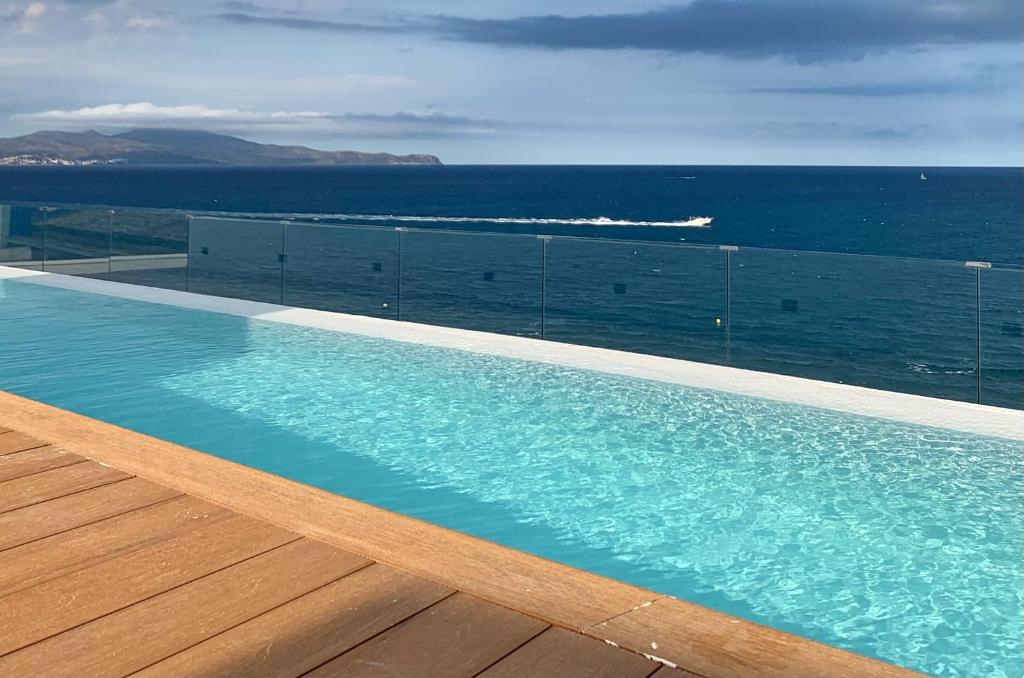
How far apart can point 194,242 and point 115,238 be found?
1.40 m

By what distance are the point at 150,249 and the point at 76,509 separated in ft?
31.2

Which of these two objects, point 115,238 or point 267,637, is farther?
point 115,238

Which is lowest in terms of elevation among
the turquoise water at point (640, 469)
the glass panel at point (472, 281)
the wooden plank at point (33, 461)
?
the turquoise water at point (640, 469)

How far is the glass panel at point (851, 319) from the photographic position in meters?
7.08

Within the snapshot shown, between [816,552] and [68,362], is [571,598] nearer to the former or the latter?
[816,552]

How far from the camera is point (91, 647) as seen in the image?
5.58 feet

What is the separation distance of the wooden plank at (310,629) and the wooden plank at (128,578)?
25cm

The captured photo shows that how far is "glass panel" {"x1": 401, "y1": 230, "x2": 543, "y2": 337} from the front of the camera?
29.2 ft

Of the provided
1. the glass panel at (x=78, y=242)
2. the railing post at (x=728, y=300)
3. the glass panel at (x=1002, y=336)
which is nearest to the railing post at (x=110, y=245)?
the glass panel at (x=78, y=242)

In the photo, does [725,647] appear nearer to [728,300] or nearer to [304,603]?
[304,603]

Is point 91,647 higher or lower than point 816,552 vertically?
higher

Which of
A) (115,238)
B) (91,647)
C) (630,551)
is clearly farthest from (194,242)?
(91,647)

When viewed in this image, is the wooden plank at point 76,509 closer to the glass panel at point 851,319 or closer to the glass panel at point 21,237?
the glass panel at point 851,319

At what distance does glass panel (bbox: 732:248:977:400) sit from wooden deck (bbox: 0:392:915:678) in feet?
18.2
